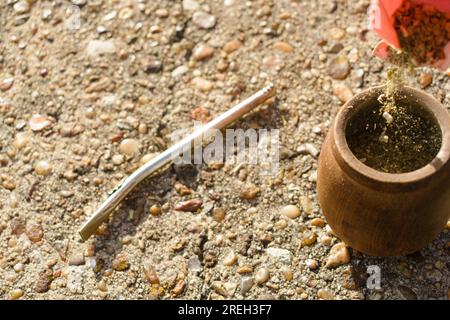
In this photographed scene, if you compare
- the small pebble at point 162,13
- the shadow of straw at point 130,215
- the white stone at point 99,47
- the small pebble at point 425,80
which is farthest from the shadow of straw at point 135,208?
the small pebble at point 425,80

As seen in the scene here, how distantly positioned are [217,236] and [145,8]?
1.29 meters

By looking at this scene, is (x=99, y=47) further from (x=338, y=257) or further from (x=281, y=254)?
(x=338, y=257)

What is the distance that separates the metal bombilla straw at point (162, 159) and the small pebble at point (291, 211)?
0.44m

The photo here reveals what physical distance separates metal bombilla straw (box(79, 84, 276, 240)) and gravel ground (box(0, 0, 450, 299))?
6cm

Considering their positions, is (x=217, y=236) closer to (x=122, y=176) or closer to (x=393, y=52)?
(x=122, y=176)

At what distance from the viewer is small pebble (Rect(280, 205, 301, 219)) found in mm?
2600

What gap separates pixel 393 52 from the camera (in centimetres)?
217

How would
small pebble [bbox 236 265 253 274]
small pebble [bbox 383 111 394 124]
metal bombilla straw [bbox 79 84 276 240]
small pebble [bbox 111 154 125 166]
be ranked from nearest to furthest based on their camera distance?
small pebble [bbox 383 111 394 124], small pebble [bbox 236 265 253 274], metal bombilla straw [bbox 79 84 276 240], small pebble [bbox 111 154 125 166]

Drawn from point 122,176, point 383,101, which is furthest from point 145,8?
point 383,101

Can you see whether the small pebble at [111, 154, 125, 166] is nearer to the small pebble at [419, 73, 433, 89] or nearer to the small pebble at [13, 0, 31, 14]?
the small pebble at [13, 0, 31, 14]

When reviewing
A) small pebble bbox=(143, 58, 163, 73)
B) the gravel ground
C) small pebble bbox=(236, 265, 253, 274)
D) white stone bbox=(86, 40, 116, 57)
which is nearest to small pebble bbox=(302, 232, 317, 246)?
the gravel ground

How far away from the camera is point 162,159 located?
8.91ft

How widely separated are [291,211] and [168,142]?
2.00ft

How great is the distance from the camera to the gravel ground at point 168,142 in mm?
2496
